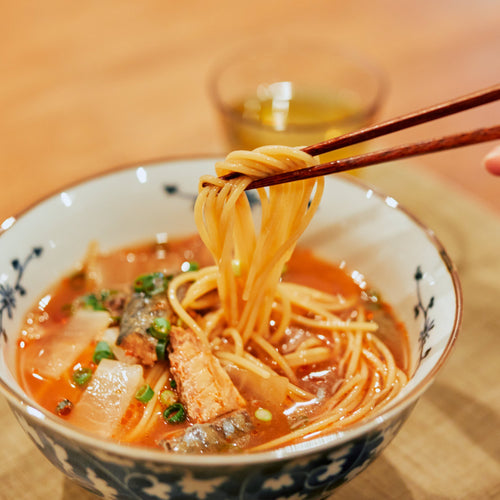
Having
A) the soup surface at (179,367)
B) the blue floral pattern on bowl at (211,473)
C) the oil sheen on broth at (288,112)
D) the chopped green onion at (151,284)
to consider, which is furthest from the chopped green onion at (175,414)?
the oil sheen on broth at (288,112)

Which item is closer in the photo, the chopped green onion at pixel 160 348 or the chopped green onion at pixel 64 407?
the chopped green onion at pixel 64 407

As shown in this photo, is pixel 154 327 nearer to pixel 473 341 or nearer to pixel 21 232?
pixel 21 232

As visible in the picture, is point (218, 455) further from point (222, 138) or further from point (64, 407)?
point (222, 138)

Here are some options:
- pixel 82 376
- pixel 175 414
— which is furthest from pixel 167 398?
pixel 82 376

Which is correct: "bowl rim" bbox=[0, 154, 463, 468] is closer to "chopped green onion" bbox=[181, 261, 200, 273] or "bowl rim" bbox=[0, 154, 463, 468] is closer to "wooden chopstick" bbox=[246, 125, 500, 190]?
"wooden chopstick" bbox=[246, 125, 500, 190]

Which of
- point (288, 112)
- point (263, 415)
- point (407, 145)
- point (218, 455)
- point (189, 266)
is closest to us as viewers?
point (218, 455)

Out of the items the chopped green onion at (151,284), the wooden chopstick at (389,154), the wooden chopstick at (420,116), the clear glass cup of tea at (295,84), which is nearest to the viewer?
the wooden chopstick at (389,154)

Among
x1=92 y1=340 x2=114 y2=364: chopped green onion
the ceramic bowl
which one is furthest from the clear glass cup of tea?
x1=92 y1=340 x2=114 y2=364: chopped green onion

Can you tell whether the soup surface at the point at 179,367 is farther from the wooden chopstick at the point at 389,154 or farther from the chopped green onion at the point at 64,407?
the wooden chopstick at the point at 389,154
